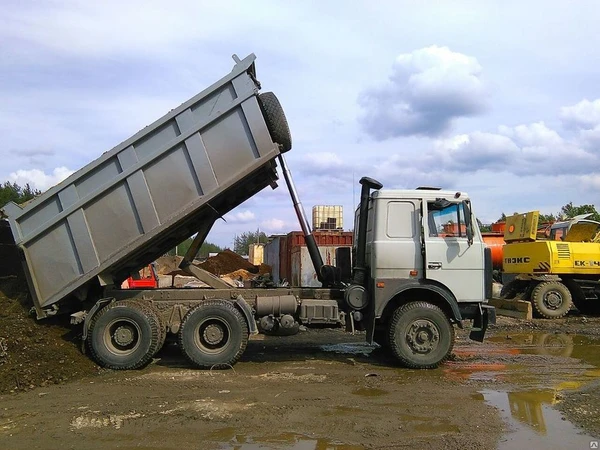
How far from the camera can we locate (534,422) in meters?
5.67

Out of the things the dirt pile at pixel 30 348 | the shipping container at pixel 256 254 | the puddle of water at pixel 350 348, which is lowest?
the puddle of water at pixel 350 348

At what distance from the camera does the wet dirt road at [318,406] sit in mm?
5203

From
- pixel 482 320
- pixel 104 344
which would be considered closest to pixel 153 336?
pixel 104 344

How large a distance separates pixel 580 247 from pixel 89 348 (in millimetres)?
13474

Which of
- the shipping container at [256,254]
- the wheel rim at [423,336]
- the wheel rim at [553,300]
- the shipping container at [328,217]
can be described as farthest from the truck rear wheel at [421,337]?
the shipping container at [256,254]

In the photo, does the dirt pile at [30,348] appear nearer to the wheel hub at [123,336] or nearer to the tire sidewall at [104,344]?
the tire sidewall at [104,344]

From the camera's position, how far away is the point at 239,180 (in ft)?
26.1

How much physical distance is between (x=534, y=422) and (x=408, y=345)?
273 centimetres

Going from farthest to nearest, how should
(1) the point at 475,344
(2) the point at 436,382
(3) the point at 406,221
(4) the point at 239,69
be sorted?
(1) the point at 475,344 < (3) the point at 406,221 < (4) the point at 239,69 < (2) the point at 436,382

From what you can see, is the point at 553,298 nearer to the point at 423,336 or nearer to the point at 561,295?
the point at 561,295

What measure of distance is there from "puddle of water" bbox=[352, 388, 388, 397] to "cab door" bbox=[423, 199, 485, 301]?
6.94 feet

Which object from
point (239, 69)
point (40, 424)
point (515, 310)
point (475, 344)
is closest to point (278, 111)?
point (239, 69)

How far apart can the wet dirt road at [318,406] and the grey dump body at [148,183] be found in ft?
5.72

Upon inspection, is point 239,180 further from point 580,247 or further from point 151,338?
point 580,247
